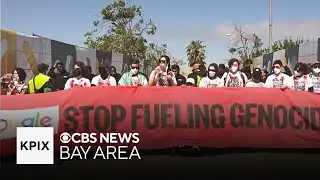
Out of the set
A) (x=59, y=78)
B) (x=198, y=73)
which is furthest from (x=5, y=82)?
(x=198, y=73)

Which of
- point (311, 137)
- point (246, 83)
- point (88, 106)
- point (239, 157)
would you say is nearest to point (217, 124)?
point (239, 157)

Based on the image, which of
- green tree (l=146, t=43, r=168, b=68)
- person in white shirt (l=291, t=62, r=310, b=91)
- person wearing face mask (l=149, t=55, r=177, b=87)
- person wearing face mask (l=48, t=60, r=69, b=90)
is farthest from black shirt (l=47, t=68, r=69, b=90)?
green tree (l=146, t=43, r=168, b=68)

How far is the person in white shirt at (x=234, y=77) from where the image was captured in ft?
24.8

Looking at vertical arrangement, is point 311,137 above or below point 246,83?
below

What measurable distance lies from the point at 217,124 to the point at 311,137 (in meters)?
0.79

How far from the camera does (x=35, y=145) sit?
13.7 ft

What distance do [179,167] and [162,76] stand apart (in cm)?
262

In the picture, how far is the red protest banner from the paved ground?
0.38 ft

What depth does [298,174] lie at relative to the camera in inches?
169

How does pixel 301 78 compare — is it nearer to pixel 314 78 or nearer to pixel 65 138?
pixel 314 78

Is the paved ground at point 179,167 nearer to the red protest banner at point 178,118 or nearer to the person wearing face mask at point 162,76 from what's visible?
the red protest banner at point 178,118

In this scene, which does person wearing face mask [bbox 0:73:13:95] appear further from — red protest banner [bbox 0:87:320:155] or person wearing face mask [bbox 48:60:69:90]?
red protest banner [bbox 0:87:320:155]

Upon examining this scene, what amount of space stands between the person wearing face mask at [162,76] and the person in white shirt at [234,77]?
103 cm

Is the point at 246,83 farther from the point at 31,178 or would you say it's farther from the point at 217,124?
the point at 31,178
